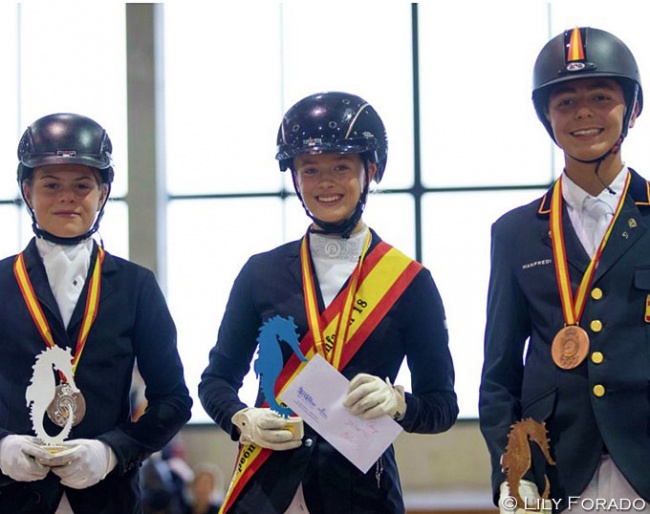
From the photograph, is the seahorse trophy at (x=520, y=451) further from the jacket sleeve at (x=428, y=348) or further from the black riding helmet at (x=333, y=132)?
the black riding helmet at (x=333, y=132)

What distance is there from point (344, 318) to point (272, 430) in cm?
38

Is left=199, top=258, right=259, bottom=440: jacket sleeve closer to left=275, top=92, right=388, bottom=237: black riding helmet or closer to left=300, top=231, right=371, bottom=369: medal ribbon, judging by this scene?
left=300, top=231, right=371, bottom=369: medal ribbon

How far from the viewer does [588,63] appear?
9.88ft

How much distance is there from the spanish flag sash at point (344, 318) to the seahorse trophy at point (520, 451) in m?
0.54

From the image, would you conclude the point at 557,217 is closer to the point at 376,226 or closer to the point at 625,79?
the point at 625,79

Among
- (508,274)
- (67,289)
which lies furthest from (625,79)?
(67,289)

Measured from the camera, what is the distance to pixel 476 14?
882 centimetres

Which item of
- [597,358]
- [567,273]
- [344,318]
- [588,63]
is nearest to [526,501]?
[597,358]

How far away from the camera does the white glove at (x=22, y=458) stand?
307 cm

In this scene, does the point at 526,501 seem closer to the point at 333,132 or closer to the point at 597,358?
the point at 597,358

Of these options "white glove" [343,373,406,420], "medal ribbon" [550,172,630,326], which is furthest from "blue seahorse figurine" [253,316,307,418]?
"medal ribbon" [550,172,630,326]

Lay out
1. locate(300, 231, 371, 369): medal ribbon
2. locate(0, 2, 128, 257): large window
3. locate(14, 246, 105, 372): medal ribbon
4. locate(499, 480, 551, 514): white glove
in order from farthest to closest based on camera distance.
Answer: locate(0, 2, 128, 257): large window
locate(14, 246, 105, 372): medal ribbon
locate(300, 231, 371, 369): medal ribbon
locate(499, 480, 551, 514): white glove

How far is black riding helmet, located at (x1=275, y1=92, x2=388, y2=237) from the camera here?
326 cm

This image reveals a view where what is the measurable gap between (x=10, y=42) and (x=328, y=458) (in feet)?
23.0
